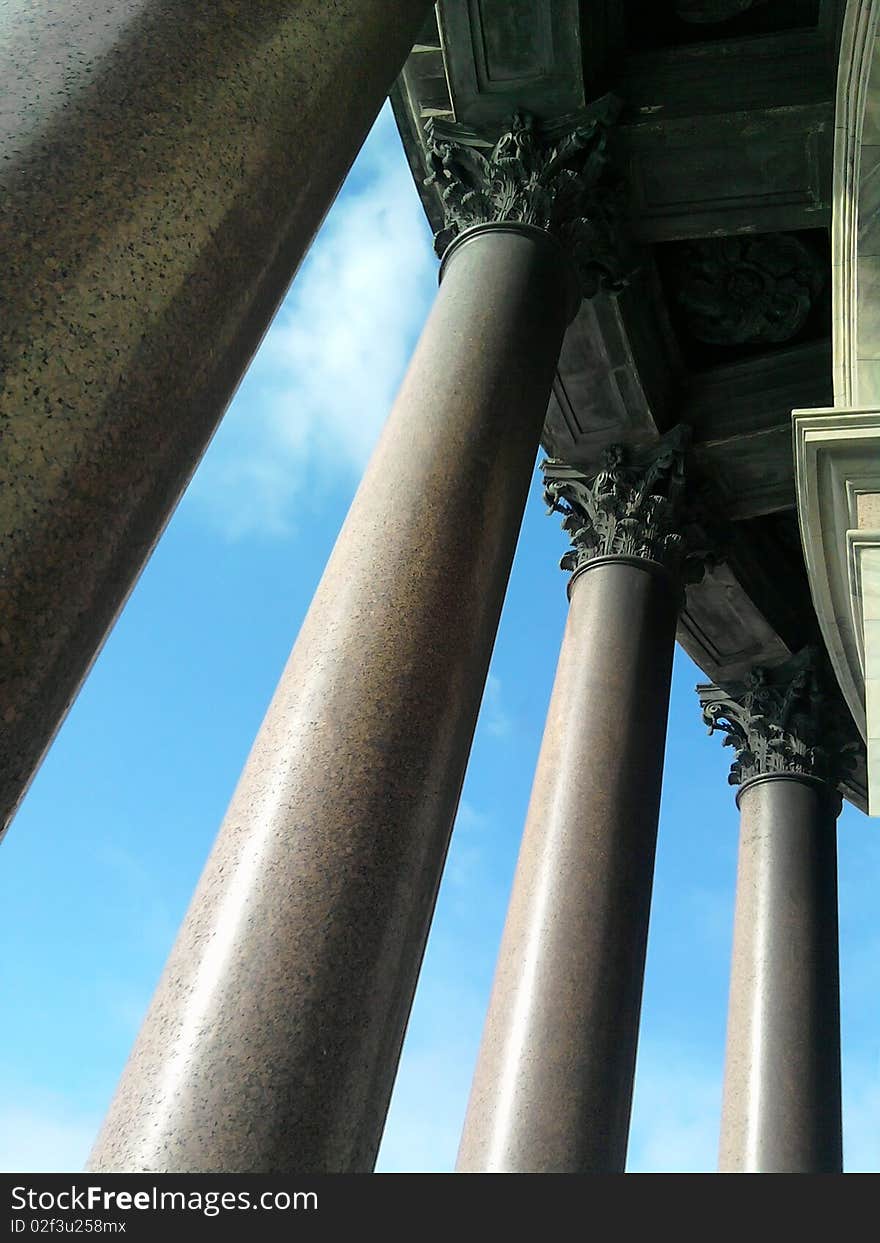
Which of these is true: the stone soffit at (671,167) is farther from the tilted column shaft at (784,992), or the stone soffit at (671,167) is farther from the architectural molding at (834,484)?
the architectural molding at (834,484)

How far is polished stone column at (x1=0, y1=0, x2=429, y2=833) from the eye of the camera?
6449mm

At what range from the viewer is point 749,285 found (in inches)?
1281

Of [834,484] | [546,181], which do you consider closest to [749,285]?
[546,181]

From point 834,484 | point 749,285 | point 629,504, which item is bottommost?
point 834,484

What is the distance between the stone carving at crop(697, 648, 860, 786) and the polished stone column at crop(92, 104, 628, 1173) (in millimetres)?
20135

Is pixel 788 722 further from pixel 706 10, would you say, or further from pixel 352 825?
pixel 352 825

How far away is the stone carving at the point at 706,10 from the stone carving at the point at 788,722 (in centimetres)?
1796

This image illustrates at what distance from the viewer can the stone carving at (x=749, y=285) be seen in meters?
31.9

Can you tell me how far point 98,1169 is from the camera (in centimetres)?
912

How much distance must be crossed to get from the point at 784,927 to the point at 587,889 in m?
11.3

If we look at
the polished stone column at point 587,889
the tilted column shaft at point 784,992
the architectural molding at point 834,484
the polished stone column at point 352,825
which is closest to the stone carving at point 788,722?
the tilted column shaft at point 784,992

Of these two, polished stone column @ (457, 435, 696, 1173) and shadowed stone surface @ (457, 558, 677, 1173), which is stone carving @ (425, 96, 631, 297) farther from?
shadowed stone surface @ (457, 558, 677, 1173)

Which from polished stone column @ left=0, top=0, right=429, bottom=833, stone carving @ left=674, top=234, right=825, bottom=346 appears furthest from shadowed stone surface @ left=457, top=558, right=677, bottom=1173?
polished stone column @ left=0, top=0, right=429, bottom=833

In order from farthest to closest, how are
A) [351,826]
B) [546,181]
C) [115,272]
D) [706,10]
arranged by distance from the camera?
[706,10] → [546,181] → [351,826] → [115,272]
